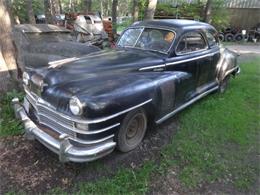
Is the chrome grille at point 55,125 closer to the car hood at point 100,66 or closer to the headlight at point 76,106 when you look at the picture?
the headlight at point 76,106

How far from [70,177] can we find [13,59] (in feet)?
10.5

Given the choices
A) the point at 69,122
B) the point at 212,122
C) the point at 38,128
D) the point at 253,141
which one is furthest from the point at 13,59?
the point at 253,141

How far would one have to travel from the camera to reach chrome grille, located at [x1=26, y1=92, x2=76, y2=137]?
284cm

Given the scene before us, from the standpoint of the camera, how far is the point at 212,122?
4570 mm

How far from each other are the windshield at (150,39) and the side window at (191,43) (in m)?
0.24

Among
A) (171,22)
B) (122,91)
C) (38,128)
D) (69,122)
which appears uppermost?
(171,22)

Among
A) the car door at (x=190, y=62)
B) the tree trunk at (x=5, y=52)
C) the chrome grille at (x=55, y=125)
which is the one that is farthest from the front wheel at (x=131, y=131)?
the tree trunk at (x=5, y=52)

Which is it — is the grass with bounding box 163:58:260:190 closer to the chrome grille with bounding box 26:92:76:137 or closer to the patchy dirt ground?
the patchy dirt ground

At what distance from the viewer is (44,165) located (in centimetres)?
324

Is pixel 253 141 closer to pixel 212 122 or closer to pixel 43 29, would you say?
pixel 212 122

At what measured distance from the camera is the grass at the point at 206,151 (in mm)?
3025

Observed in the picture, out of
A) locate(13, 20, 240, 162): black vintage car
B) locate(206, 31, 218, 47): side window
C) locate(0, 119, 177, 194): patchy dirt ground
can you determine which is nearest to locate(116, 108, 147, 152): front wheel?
locate(13, 20, 240, 162): black vintage car

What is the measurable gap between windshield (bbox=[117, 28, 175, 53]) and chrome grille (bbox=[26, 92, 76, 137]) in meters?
2.06

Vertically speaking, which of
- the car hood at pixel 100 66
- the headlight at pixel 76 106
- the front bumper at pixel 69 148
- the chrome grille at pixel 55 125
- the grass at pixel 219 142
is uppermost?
the car hood at pixel 100 66
